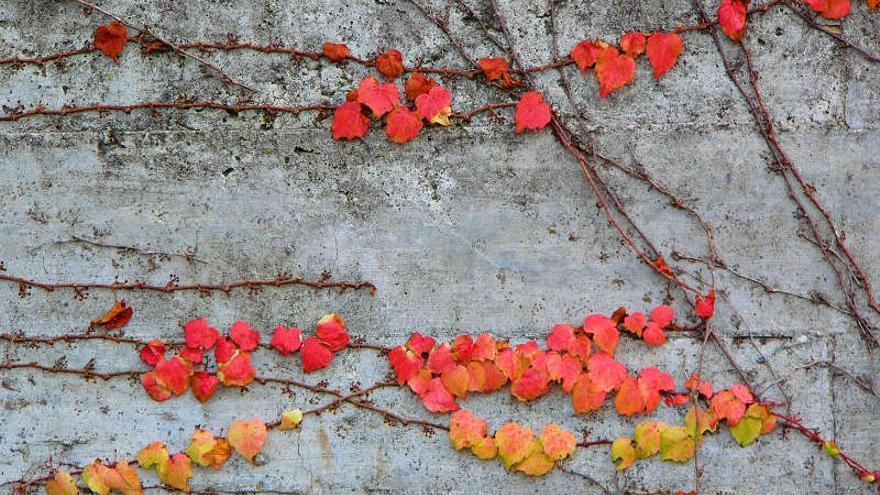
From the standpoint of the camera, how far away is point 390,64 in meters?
3.05

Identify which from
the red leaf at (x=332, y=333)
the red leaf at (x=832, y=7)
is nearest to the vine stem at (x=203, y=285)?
the red leaf at (x=332, y=333)

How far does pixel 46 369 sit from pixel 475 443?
1648 millimetres

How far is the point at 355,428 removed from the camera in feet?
9.94

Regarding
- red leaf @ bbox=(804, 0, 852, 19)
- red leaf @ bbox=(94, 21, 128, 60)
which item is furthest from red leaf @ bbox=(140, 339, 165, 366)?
red leaf @ bbox=(804, 0, 852, 19)

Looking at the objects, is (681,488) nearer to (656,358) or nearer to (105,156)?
(656,358)

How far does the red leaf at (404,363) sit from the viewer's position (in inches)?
118

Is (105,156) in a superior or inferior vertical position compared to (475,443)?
superior

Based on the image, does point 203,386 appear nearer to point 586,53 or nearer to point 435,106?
point 435,106

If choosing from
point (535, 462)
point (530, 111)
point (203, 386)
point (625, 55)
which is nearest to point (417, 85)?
point (530, 111)

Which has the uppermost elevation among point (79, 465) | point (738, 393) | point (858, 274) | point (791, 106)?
point (791, 106)

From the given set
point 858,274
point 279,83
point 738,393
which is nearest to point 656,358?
point 738,393

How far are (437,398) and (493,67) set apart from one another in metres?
1.28

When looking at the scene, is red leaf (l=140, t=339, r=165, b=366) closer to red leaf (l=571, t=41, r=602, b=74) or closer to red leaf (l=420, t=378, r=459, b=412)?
red leaf (l=420, t=378, r=459, b=412)

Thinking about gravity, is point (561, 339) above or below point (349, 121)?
below
